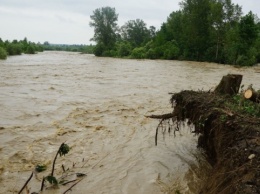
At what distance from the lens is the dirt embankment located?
301 centimetres

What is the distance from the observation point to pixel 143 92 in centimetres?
1416

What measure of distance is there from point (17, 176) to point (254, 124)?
392 centimetres

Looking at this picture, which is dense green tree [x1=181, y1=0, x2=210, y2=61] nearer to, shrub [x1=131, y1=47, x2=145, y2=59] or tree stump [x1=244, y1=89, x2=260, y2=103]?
shrub [x1=131, y1=47, x2=145, y2=59]

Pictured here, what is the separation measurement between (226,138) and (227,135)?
49mm

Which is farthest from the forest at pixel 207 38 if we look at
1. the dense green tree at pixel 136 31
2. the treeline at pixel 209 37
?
the dense green tree at pixel 136 31

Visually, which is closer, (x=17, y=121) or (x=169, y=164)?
(x=169, y=164)

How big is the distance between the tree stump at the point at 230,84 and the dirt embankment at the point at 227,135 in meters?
0.02

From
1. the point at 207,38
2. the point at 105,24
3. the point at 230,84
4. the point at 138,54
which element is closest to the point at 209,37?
the point at 207,38

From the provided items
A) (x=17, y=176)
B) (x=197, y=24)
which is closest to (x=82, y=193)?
(x=17, y=176)

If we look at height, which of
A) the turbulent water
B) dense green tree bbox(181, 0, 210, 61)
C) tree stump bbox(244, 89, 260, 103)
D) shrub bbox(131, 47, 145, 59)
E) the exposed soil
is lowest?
the turbulent water

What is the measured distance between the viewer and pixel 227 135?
13.5 ft

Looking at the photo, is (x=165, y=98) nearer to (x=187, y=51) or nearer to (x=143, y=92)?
(x=143, y=92)

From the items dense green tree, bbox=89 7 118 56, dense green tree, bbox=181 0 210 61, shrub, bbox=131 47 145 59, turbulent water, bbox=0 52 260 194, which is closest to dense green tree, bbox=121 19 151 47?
dense green tree, bbox=89 7 118 56

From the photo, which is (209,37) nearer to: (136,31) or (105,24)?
(105,24)
